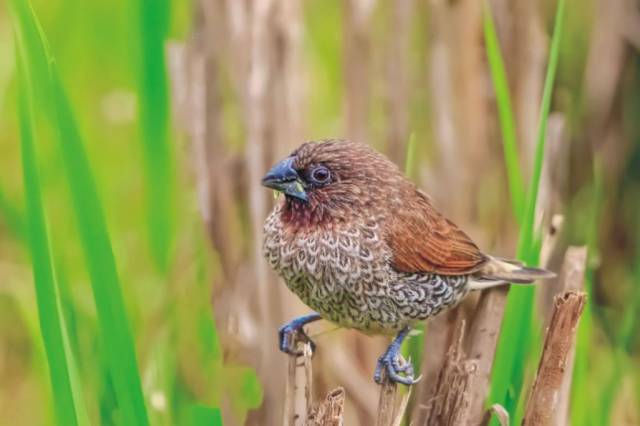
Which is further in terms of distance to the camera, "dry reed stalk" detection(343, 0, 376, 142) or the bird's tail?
"dry reed stalk" detection(343, 0, 376, 142)

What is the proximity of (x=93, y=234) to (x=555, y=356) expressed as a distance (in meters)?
0.94

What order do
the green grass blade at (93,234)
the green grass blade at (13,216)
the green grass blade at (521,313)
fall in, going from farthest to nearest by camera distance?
1. the green grass blade at (13,216)
2. the green grass blade at (521,313)
3. the green grass blade at (93,234)

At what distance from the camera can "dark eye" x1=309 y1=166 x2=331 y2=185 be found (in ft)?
8.21

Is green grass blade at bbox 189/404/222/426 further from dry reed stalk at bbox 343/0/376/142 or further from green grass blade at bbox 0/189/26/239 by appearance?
dry reed stalk at bbox 343/0/376/142

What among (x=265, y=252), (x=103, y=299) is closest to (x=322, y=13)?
(x=265, y=252)

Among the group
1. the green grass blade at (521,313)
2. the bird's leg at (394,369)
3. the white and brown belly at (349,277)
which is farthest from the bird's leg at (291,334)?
the green grass blade at (521,313)

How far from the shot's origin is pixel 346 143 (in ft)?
8.26

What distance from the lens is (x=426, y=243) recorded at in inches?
103

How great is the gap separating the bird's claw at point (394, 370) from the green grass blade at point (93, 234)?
18.9 inches

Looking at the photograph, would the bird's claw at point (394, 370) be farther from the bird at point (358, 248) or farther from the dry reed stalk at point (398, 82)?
the dry reed stalk at point (398, 82)

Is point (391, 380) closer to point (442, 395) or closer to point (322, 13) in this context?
point (442, 395)

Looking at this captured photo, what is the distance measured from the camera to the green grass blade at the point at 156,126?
2840 millimetres

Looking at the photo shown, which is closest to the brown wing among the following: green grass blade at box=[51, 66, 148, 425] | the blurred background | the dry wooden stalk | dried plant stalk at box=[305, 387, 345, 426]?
the blurred background

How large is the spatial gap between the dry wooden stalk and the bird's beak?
57 centimetres
